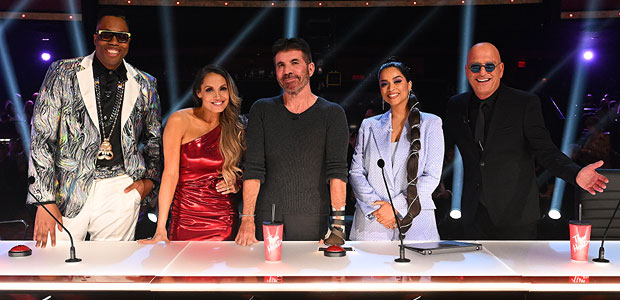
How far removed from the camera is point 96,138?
2961 millimetres

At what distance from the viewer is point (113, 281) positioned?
1.86m

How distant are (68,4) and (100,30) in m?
4.55

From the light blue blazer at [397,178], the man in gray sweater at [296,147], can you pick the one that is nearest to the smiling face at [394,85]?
the light blue blazer at [397,178]

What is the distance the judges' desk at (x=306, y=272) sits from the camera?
185cm

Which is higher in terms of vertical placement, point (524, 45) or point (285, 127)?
point (524, 45)

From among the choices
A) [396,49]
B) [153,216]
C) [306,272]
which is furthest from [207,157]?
[396,49]

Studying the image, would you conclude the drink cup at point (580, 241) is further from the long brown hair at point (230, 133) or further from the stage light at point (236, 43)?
the stage light at point (236, 43)

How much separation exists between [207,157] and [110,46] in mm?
760

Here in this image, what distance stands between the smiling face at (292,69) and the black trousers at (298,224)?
626 mm

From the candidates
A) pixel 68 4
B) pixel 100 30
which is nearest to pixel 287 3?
pixel 68 4

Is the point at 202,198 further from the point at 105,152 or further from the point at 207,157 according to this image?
the point at 105,152

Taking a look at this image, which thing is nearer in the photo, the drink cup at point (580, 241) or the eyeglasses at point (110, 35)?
the drink cup at point (580, 241)

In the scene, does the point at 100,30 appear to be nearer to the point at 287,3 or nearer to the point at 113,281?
the point at 113,281

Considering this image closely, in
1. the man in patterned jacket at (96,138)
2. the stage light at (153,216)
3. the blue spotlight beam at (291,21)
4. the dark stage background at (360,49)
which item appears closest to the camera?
the man in patterned jacket at (96,138)
